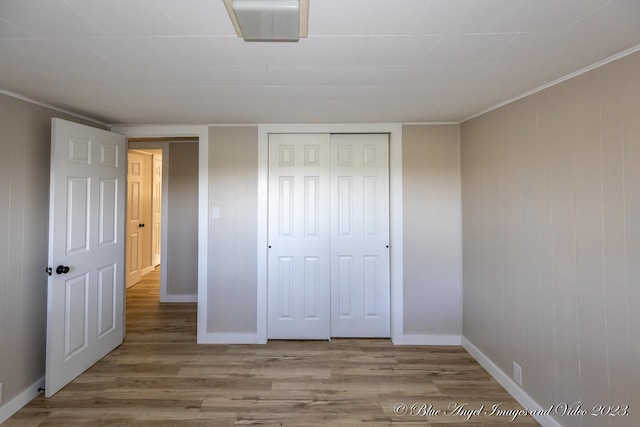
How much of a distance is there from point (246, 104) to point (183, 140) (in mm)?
2345

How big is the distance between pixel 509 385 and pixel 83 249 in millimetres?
3499

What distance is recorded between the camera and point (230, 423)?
1.91 m

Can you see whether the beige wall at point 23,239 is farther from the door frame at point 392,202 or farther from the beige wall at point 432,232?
the beige wall at point 432,232

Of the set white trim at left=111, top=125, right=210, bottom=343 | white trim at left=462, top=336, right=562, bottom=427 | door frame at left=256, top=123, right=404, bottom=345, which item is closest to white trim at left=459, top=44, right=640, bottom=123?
door frame at left=256, top=123, right=404, bottom=345

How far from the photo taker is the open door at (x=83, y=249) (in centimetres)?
219

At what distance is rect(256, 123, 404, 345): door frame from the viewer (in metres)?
2.96

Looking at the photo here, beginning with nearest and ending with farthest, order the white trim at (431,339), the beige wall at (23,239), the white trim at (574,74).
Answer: the white trim at (574,74)
the beige wall at (23,239)
the white trim at (431,339)

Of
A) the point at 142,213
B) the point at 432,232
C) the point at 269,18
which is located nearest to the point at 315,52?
the point at 269,18

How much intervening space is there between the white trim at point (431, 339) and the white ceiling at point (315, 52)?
2163mm

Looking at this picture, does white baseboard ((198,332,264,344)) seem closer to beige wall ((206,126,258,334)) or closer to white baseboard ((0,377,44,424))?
beige wall ((206,126,258,334))

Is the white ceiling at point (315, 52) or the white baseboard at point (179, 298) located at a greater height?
the white ceiling at point (315, 52)

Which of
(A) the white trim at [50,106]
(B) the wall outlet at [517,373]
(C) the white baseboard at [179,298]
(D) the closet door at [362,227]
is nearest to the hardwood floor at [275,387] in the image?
(B) the wall outlet at [517,373]

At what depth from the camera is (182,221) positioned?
14.1 ft

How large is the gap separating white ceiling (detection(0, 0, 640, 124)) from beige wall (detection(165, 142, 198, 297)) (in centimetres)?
196
